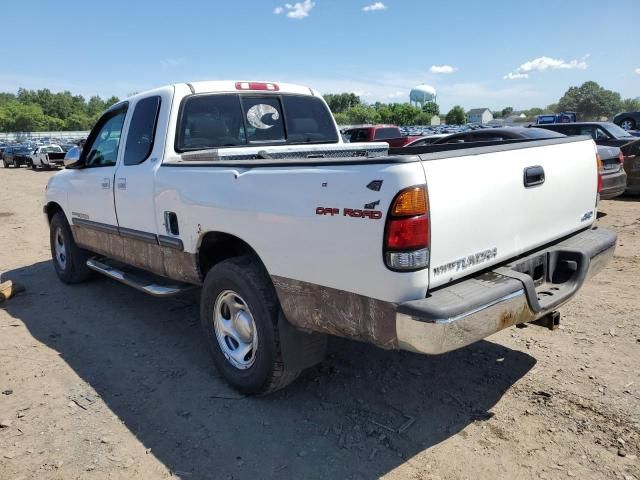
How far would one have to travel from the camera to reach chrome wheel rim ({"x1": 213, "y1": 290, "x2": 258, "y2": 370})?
136 inches

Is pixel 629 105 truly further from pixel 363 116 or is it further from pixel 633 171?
pixel 633 171

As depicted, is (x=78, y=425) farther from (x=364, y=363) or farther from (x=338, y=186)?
(x=338, y=186)

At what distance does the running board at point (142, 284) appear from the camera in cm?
416

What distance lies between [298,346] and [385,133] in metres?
14.7

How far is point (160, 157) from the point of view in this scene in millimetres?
4090

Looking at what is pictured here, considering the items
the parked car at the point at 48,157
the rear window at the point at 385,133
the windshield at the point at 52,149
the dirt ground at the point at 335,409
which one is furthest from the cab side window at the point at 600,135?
the windshield at the point at 52,149

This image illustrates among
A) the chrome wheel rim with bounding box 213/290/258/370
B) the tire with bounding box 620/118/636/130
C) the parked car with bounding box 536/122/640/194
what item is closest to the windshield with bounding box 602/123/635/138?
the parked car with bounding box 536/122/640/194

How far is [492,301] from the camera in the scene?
252 centimetres

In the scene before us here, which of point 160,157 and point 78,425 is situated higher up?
point 160,157

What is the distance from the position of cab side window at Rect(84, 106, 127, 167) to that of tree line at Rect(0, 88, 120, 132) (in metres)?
114

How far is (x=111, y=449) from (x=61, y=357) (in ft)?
5.16

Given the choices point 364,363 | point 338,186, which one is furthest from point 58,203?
point 338,186

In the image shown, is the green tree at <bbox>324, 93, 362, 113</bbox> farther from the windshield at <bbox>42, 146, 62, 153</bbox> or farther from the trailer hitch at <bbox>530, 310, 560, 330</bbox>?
the trailer hitch at <bbox>530, 310, 560, 330</bbox>

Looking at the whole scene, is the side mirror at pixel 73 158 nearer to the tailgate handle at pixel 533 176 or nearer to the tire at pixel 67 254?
the tire at pixel 67 254
